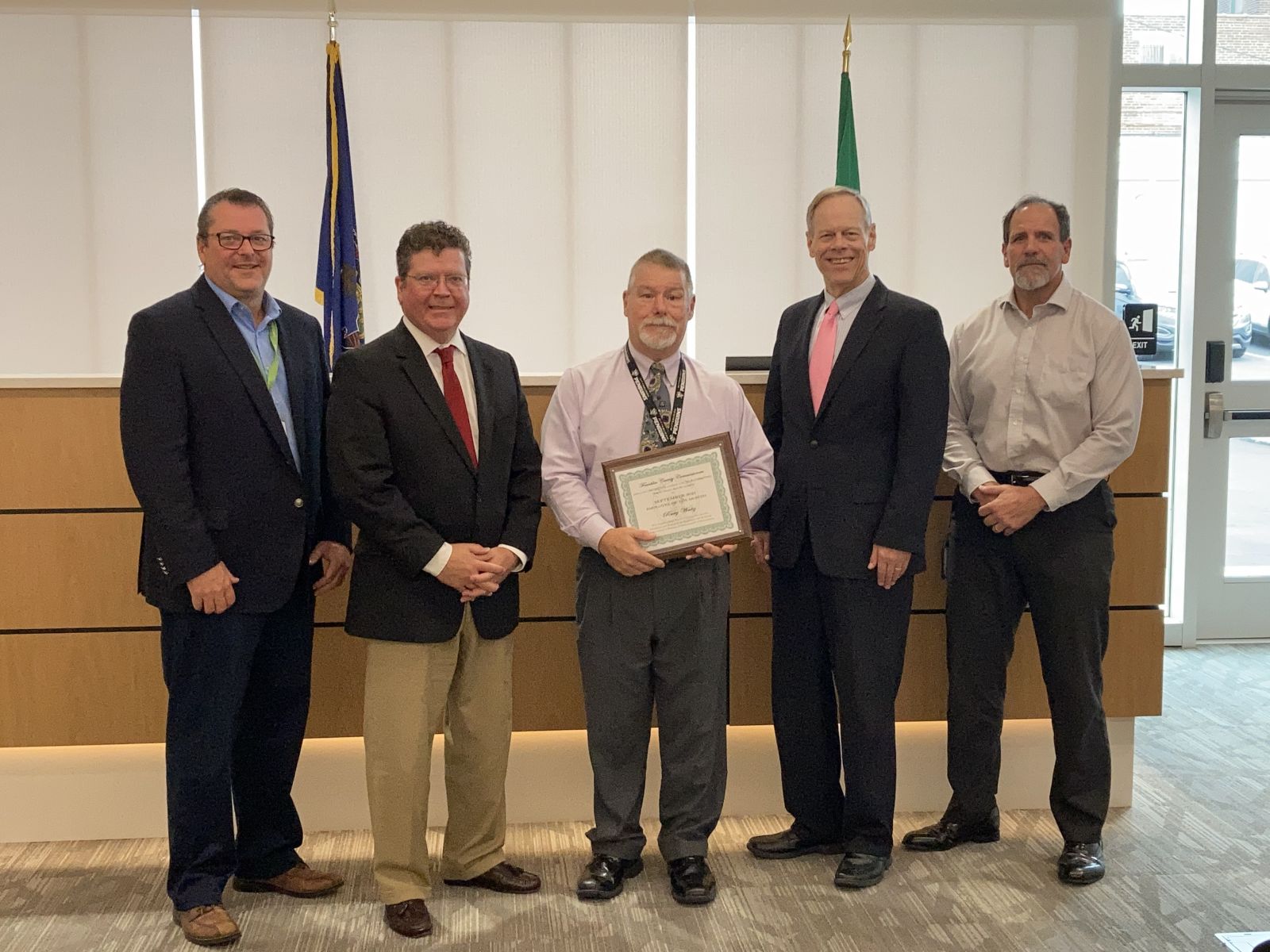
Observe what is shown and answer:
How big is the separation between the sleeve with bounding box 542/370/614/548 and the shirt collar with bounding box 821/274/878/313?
0.75 meters

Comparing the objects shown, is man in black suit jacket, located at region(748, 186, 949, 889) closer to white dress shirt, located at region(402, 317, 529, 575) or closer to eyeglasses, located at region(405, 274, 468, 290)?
white dress shirt, located at region(402, 317, 529, 575)

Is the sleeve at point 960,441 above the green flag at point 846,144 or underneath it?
underneath

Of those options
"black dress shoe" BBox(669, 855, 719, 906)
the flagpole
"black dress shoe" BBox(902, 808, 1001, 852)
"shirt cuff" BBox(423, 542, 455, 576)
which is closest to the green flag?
the flagpole

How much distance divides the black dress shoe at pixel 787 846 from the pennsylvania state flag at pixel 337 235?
277cm

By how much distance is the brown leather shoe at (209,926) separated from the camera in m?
2.67

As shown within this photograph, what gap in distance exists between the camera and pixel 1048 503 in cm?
294

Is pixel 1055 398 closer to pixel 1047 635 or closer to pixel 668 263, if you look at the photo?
pixel 1047 635

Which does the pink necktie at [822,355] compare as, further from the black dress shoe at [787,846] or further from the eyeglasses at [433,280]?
the black dress shoe at [787,846]

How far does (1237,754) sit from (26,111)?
19.3 feet

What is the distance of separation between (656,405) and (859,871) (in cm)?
135

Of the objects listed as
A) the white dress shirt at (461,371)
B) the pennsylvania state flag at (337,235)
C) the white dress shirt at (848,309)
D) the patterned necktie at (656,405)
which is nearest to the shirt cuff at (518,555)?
the white dress shirt at (461,371)

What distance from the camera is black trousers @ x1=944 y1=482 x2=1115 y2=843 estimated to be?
3.01 meters

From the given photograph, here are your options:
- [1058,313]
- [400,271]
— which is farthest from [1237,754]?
[400,271]

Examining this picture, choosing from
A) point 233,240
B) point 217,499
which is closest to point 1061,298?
point 233,240
